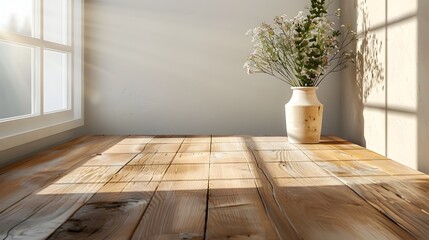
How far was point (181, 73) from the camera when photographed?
3.08 meters

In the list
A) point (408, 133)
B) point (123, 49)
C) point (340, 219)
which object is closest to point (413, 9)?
point (408, 133)

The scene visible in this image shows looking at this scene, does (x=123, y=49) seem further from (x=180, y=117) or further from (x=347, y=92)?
(x=347, y=92)

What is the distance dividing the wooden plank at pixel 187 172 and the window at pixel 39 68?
0.77 m

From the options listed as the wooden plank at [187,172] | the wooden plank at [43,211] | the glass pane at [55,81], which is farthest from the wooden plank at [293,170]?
the glass pane at [55,81]

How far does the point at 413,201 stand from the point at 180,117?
6.41 ft

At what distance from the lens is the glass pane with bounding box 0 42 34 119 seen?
2.13 meters

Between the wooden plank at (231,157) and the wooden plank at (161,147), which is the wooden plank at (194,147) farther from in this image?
the wooden plank at (231,157)

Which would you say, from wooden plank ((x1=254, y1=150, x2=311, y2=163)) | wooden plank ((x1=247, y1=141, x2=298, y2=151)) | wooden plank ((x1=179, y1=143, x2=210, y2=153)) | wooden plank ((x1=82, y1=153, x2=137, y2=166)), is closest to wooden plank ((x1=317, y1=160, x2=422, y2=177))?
wooden plank ((x1=254, y1=150, x2=311, y2=163))

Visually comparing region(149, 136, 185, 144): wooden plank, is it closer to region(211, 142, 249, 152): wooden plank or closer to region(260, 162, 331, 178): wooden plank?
region(211, 142, 249, 152): wooden plank

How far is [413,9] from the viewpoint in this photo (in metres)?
1.94

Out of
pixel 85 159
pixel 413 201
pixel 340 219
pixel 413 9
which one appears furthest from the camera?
pixel 85 159

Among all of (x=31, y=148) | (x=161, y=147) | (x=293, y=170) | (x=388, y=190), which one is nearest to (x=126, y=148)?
(x=161, y=147)

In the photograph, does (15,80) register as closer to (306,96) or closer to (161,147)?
(161,147)

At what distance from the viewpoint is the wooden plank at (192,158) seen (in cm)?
201
